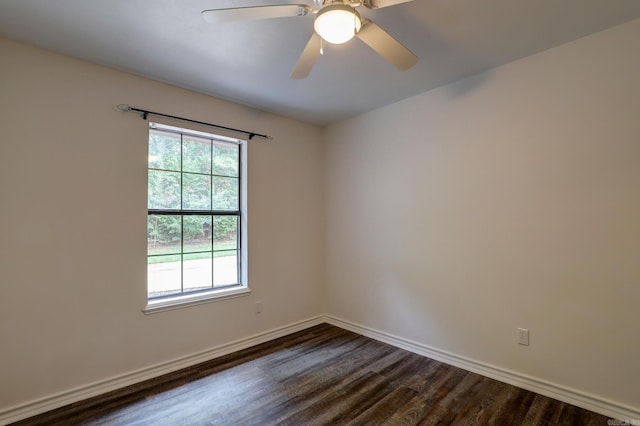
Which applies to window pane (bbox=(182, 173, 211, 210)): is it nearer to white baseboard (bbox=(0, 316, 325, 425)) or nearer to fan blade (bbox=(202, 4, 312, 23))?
white baseboard (bbox=(0, 316, 325, 425))

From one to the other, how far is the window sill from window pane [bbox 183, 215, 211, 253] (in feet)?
1.40

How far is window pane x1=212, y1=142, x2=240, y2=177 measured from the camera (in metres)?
3.04

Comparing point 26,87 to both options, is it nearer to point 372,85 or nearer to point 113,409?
point 113,409

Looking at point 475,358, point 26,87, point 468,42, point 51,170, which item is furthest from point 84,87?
point 475,358

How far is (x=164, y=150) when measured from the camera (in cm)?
A: 271

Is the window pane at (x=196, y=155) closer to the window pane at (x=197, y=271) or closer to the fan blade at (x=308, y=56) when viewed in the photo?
the window pane at (x=197, y=271)

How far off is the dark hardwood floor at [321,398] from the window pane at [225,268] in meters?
0.72

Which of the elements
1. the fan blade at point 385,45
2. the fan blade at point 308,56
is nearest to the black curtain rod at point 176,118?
the fan blade at point 308,56

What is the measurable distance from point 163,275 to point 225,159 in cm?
126

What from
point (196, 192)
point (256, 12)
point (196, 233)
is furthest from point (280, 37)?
point (196, 233)

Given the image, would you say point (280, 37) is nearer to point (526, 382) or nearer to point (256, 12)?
point (256, 12)

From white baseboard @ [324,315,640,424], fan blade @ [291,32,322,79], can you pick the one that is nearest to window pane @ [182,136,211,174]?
fan blade @ [291,32,322,79]

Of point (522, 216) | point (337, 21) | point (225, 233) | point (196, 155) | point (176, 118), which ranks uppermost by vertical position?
point (176, 118)

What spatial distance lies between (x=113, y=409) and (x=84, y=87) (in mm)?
2325
